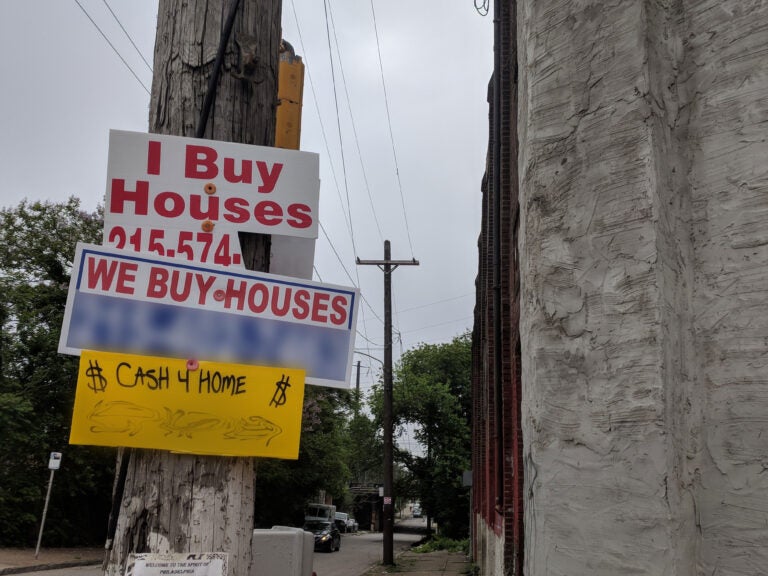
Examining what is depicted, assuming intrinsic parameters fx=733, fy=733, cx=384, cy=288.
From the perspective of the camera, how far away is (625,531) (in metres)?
1.73

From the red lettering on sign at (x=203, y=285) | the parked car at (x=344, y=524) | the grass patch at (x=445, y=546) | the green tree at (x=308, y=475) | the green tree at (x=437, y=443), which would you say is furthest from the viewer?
the parked car at (x=344, y=524)

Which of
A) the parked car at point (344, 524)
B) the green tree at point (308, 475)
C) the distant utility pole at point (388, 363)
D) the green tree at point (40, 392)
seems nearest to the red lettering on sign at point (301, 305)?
the green tree at point (40, 392)

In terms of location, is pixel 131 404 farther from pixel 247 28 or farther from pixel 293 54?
pixel 293 54

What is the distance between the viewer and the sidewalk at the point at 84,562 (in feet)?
57.6

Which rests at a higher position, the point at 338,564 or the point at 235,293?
the point at 235,293

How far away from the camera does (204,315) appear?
2494mm

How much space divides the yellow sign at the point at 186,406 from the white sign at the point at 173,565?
321 millimetres

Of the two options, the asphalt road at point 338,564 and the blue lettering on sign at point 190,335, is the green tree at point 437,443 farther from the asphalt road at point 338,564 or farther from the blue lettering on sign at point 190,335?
the blue lettering on sign at point 190,335

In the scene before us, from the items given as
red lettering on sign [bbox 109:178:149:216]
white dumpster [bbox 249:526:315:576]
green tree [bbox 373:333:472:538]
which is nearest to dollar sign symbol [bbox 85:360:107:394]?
red lettering on sign [bbox 109:178:149:216]

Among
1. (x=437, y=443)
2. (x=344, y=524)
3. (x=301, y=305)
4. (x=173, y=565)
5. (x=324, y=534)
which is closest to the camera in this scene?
(x=173, y=565)

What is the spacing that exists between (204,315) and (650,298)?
1444mm

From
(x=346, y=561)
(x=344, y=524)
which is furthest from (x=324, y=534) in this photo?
(x=344, y=524)

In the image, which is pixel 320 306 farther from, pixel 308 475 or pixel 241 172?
pixel 308 475

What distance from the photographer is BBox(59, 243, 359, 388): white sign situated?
Answer: 95.3 inches
